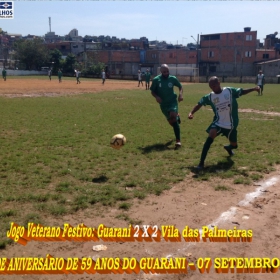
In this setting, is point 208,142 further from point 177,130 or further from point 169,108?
point 169,108

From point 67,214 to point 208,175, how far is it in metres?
3.09

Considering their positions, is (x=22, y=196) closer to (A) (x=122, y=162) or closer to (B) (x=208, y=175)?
(A) (x=122, y=162)

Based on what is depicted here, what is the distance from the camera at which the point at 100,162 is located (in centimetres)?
805

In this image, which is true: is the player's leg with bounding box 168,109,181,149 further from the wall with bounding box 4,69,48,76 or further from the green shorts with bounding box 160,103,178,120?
the wall with bounding box 4,69,48,76

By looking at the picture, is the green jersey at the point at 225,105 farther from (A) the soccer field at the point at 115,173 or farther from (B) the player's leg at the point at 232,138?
(A) the soccer field at the point at 115,173

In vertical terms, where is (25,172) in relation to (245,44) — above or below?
below

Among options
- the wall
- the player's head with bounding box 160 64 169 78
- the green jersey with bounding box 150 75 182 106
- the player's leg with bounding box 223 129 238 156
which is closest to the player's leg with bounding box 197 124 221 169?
the player's leg with bounding box 223 129 238 156

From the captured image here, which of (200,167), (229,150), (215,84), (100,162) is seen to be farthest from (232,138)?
(100,162)

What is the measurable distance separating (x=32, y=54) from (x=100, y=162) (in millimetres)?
83161

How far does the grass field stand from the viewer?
576 centimetres

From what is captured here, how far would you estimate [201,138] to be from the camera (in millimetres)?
10914

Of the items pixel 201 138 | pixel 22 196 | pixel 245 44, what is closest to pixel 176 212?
pixel 22 196

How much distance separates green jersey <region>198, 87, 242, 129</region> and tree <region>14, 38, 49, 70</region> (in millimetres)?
80735

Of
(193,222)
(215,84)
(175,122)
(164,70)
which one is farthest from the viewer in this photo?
(175,122)
